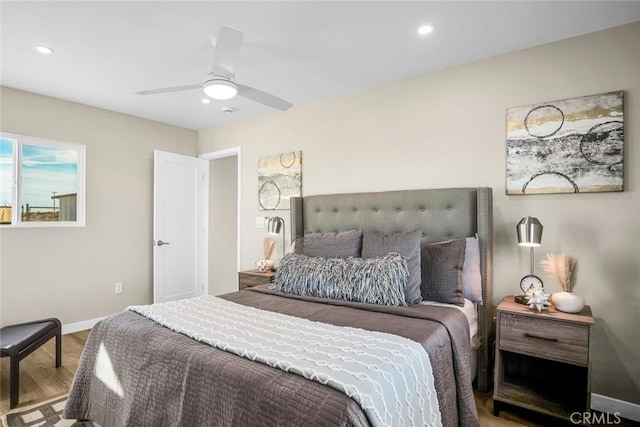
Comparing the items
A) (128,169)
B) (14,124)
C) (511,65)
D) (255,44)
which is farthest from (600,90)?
(14,124)

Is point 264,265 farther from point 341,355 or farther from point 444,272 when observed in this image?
point 341,355

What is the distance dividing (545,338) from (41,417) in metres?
3.16

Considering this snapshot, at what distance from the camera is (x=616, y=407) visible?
2.14m

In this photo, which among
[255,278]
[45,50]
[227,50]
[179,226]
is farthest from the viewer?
[179,226]

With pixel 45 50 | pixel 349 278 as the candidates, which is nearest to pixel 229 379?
pixel 349 278

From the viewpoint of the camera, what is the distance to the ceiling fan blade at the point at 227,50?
1816 mm

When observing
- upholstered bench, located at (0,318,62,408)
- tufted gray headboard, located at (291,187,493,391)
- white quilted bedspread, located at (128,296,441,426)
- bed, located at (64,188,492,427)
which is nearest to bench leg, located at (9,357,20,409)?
upholstered bench, located at (0,318,62,408)

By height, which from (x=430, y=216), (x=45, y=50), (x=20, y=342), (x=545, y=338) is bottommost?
(x=20, y=342)

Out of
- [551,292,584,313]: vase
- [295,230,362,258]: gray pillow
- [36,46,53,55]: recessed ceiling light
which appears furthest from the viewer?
[295,230,362,258]: gray pillow

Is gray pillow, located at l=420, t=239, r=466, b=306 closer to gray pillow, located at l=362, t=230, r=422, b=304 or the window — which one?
gray pillow, located at l=362, t=230, r=422, b=304

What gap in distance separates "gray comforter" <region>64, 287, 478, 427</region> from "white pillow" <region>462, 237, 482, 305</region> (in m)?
0.39

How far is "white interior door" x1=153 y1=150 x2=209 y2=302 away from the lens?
4.29 m

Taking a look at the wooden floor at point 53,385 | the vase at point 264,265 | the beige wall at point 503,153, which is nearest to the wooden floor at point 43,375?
the wooden floor at point 53,385

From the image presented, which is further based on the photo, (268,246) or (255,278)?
(268,246)
